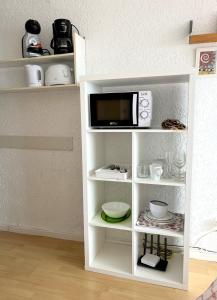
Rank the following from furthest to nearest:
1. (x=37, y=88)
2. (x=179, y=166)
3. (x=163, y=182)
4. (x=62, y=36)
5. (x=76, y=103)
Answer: (x=76, y=103), (x=37, y=88), (x=62, y=36), (x=179, y=166), (x=163, y=182)

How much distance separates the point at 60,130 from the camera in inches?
81.8

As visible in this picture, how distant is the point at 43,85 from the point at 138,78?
854 mm

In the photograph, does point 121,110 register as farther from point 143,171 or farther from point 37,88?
point 37,88

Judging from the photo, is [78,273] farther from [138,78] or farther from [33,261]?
[138,78]

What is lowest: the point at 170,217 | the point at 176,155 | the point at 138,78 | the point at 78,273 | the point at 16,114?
the point at 78,273

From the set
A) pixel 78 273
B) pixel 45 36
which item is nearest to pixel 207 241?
pixel 78 273

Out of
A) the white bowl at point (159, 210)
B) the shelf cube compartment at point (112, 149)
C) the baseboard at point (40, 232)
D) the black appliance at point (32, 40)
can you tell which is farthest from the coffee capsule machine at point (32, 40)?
the baseboard at point (40, 232)

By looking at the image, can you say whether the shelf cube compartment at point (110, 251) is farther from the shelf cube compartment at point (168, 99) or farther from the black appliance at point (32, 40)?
the black appliance at point (32, 40)

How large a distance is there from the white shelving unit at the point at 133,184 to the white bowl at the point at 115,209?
7 centimetres

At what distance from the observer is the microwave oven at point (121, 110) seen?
1539 mm

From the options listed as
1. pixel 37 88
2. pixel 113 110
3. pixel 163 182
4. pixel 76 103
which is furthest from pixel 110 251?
pixel 37 88

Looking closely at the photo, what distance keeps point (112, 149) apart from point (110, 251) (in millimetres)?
859

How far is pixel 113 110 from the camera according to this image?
63.3 inches

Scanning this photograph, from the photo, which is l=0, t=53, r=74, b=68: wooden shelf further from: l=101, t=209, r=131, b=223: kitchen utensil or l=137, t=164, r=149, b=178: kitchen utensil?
l=101, t=209, r=131, b=223: kitchen utensil
